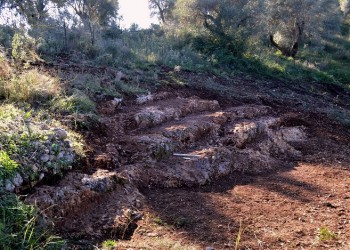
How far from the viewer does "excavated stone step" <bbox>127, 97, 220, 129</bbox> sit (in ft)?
17.2

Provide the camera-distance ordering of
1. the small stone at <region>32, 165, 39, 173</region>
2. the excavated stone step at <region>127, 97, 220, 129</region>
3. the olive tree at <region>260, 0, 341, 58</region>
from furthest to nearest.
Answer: the olive tree at <region>260, 0, 341, 58</region>, the excavated stone step at <region>127, 97, 220, 129</region>, the small stone at <region>32, 165, 39, 173</region>

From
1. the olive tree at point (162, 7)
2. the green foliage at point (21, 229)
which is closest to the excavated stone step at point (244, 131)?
the green foliage at point (21, 229)

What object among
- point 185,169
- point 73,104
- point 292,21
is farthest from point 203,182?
point 292,21

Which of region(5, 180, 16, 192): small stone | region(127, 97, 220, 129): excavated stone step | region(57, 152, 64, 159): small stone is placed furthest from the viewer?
region(127, 97, 220, 129): excavated stone step

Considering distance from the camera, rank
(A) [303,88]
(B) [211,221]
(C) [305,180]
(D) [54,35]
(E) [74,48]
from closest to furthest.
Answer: (B) [211,221] < (C) [305,180] < (E) [74,48] < (D) [54,35] < (A) [303,88]

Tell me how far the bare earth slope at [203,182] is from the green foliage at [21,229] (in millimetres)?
186

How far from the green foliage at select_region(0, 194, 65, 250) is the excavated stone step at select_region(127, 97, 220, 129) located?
9.01ft

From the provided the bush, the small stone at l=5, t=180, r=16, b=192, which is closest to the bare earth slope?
the small stone at l=5, t=180, r=16, b=192

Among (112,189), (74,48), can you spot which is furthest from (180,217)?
(74,48)

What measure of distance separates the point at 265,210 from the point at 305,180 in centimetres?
144

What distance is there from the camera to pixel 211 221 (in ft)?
10.0

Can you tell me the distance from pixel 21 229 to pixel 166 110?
3.78m

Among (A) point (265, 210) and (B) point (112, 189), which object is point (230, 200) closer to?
(A) point (265, 210)

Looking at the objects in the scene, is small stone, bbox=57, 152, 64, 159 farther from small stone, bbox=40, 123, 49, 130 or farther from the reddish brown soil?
the reddish brown soil
